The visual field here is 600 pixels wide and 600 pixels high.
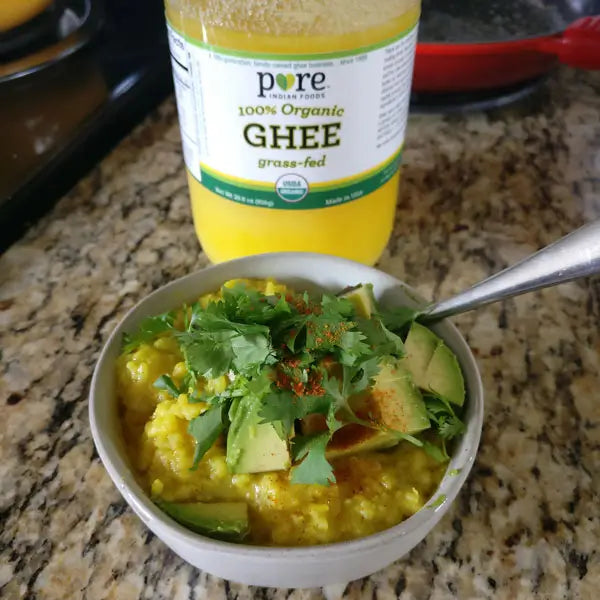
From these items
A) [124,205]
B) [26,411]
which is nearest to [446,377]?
[26,411]

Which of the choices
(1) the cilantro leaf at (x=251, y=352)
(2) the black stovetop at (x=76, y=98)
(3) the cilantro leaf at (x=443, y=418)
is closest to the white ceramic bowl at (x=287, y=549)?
(3) the cilantro leaf at (x=443, y=418)

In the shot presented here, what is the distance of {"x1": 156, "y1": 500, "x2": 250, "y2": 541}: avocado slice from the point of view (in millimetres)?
488

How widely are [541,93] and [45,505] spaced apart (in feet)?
3.24

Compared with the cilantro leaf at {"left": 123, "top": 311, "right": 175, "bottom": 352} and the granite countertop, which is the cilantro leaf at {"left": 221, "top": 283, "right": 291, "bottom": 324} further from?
the granite countertop

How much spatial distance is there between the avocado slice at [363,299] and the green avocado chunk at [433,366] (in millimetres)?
39

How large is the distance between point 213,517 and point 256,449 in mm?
56

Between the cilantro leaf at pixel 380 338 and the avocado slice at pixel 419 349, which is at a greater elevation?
the cilantro leaf at pixel 380 338

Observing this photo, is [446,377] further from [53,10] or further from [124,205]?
[53,10]

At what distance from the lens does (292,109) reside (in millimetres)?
618

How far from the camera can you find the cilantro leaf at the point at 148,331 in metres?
0.59

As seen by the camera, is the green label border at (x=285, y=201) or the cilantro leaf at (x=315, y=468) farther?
the green label border at (x=285, y=201)

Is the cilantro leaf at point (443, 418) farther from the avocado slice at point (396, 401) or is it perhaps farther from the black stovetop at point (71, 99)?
the black stovetop at point (71, 99)

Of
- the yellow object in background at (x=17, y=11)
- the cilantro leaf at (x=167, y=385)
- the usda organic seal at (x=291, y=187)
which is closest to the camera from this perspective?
the cilantro leaf at (x=167, y=385)

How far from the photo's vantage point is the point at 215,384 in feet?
1.81
